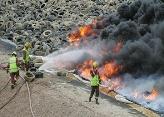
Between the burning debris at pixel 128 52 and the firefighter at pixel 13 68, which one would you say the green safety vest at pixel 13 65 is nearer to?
the firefighter at pixel 13 68

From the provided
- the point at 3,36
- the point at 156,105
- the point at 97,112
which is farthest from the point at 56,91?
the point at 3,36

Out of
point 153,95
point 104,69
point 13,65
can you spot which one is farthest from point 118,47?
point 13,65

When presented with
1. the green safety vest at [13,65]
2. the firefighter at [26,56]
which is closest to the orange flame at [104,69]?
the firefighter at [26,56]

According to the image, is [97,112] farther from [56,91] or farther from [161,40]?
[161,40]

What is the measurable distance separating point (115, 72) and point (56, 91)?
6509mm

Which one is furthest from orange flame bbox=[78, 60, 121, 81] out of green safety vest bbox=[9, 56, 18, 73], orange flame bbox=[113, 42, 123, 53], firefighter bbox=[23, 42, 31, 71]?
green safety vest bbox=[9, 56, 18, 73]

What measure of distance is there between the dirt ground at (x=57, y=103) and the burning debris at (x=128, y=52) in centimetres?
258

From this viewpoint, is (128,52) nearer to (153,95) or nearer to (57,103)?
(153,95)

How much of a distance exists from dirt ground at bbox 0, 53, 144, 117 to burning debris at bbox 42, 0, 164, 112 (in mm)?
2577

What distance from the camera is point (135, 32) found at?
31.6m

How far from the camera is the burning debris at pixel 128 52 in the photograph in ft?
86.3

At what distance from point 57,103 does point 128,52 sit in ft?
32.7

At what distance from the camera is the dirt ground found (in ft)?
66.7

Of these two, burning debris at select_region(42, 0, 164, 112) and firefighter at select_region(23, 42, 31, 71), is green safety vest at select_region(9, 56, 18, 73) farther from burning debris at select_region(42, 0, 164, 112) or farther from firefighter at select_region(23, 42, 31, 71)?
burning debris at select_region(42, 0, 164, 112)
